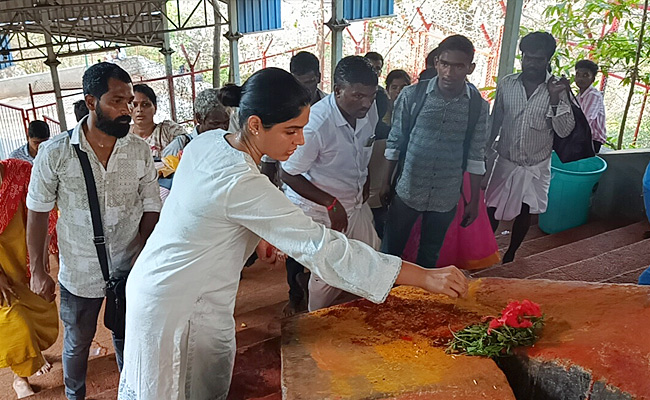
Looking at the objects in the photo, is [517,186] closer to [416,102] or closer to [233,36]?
[416,102]

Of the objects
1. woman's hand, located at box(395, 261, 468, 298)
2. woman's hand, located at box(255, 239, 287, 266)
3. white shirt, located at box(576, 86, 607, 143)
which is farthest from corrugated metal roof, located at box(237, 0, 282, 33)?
woman's hand, located at box(395, 261, 468, 298)

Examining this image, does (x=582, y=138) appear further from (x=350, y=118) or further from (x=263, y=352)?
(x=263, y=352)

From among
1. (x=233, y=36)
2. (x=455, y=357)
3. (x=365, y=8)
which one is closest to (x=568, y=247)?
(x=455, y=357)

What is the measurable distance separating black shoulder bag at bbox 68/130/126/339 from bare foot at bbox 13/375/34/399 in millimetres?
908

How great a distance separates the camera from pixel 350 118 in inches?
125

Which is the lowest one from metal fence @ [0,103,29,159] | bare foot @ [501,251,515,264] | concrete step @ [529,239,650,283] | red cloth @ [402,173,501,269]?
metal fence @ [0,103,29,159]

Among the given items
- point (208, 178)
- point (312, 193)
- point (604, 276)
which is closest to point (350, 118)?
point (312, 193)

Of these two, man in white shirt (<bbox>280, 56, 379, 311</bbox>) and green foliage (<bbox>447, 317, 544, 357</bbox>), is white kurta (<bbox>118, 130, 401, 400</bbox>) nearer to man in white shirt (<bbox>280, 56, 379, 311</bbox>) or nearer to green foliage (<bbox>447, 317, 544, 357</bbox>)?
green foliage (<bbox>447, 317, 544, 357</bbox>)

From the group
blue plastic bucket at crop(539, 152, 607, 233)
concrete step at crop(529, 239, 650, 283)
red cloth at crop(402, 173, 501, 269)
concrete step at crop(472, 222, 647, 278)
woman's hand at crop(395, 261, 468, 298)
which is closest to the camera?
woman's hand at crop(395, 261, 468, 298)

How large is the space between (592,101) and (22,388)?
5.12 meters

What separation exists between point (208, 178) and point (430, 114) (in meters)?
1.96

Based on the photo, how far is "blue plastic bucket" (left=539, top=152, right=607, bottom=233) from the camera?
16.1ft

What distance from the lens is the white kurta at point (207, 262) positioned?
5.90 ft

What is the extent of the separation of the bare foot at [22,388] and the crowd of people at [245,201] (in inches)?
1.1
